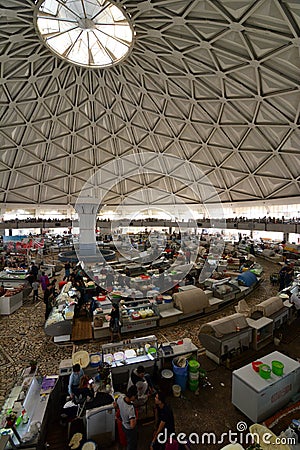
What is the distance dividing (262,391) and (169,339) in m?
4.80

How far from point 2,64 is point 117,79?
1089cm

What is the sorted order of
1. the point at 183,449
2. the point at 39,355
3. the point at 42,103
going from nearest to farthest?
1. the point at 183,449
2. the point at 39,355
3. the point at 42,103

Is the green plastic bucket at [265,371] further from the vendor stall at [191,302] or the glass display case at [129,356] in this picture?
the vendor stall at [191,302]

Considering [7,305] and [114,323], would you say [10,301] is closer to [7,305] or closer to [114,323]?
[7,305]

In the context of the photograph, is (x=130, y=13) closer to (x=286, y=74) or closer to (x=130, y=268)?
(x=286, y=74)

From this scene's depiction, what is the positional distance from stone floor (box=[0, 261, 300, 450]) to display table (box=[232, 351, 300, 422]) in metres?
0.40

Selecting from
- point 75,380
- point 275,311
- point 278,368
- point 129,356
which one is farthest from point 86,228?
point 278,368

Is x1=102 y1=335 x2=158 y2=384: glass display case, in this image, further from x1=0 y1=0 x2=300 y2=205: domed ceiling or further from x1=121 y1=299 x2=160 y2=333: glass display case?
x1=0 y1=0 x2=300 y2=205: domed ceiling

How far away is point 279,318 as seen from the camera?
10164 millimetres

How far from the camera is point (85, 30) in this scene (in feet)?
70.1

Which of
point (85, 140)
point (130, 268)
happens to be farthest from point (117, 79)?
point (130, 268)

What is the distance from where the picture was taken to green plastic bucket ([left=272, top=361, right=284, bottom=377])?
246 inches

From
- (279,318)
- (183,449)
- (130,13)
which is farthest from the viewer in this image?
(130,13)

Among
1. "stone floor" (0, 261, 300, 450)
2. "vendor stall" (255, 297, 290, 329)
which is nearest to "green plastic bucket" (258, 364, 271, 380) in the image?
"stone floor" (0, 261, 300, 450)
